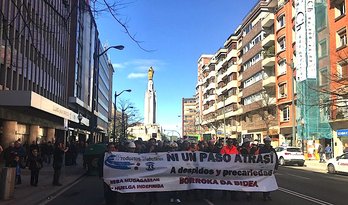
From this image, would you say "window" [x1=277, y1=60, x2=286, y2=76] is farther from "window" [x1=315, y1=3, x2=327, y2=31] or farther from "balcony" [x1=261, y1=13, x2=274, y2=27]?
"window" [x1=315, y1=3, x2=327, y2=31]

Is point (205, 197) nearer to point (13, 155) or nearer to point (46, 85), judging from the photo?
point (13, 155)

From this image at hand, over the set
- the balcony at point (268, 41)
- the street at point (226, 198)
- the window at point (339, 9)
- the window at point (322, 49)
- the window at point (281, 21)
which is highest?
the window at point (281, 21)

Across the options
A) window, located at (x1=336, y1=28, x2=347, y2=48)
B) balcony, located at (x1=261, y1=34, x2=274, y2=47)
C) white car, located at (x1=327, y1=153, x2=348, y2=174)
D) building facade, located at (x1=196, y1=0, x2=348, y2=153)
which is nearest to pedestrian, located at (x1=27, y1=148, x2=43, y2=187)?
white car, located at (x1=327, y1=153, x2=348, y2=174)

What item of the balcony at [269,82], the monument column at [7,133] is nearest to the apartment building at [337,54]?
the balcony at [269,82]

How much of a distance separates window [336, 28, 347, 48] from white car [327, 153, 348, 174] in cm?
1657

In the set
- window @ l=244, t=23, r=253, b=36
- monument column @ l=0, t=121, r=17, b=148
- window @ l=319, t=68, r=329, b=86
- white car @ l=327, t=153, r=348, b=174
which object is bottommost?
white car @ l=327, t=153, r=348, b=174

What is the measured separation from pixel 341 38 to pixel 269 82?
20.8 metres

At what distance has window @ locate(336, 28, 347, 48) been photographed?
135 ft

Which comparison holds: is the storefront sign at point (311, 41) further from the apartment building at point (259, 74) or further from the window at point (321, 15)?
the apartment building at point (259, 74)

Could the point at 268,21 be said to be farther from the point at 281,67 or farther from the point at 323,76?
the point at 323,76

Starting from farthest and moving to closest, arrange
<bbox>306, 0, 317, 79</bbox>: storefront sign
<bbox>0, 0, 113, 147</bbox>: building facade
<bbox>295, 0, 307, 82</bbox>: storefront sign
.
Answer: <bbox>295, 0, 307, 82</bbox>: storefront sign → <bbox>306, 0, 317, 79</bbox>: storefront sign → <bbox>0, 0, 113, 147</bbox>: building facade

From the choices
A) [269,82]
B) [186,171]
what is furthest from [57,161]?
[269,82]

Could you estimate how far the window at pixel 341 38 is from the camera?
41.3 metres

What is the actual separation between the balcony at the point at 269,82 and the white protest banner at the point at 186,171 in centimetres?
4992
